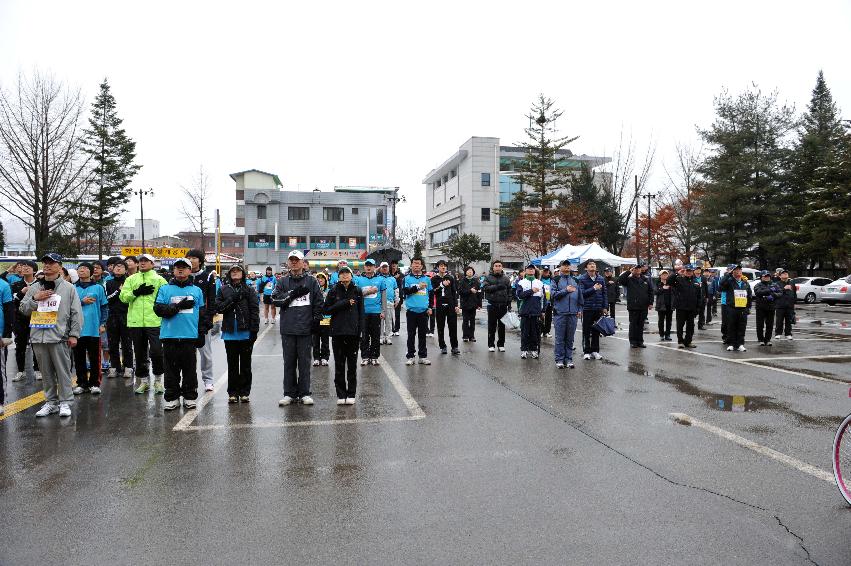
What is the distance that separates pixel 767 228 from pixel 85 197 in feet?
157

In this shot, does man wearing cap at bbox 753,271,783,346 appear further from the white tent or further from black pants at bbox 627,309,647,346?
the white tent

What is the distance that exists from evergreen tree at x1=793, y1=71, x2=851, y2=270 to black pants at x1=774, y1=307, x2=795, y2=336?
23.0 m

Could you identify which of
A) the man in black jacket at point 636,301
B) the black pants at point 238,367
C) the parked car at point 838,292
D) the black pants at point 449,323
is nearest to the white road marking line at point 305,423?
the black pants at point 238,367

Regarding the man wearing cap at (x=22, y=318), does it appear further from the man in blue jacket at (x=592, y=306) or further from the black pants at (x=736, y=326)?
the black pants at (x=736, y=326)

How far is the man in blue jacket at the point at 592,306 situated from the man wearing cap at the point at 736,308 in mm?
3336

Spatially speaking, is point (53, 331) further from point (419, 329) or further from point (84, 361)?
point (419, 329)

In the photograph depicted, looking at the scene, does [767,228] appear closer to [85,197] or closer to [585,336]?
[585,336]

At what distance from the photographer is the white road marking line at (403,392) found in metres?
7.00

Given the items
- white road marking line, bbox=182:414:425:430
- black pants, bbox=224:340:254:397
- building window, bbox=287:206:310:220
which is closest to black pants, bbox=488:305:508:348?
white road marking line, bbox=182:414:425:430

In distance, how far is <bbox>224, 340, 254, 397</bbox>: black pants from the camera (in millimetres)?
7387

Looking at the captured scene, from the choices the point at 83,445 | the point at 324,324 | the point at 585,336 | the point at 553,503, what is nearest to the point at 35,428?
the point at 83,445

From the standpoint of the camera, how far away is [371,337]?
1088 centimetres

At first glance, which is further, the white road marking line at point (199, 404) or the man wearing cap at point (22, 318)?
the man wearing cap at point (22, 318)

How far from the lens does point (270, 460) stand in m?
5.18
